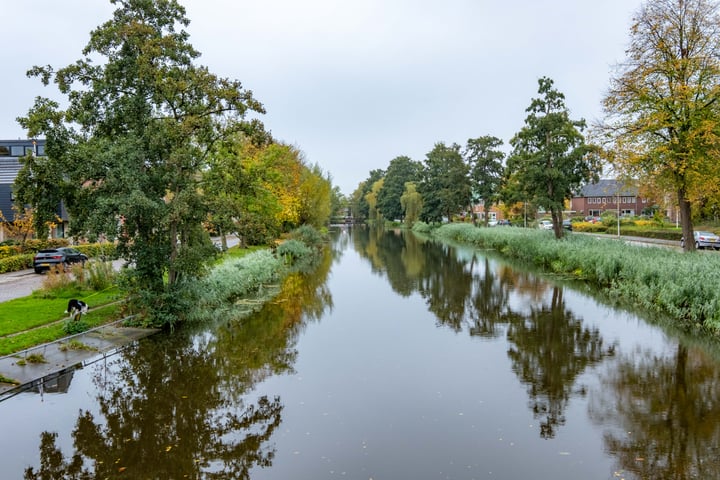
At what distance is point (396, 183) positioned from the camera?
3735 inches

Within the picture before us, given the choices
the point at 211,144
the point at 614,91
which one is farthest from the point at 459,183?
the point at 211,144

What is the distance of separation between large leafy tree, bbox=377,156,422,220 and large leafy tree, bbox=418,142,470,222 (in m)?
20.7

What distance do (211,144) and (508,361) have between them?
33.6ft

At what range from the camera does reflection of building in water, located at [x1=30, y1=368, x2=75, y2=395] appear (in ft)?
31.5

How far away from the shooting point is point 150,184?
13914mm

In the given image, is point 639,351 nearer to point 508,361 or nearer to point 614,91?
point 508,361

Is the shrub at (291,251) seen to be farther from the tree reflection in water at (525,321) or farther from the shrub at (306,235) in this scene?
the tree reflection in water at (525,321)

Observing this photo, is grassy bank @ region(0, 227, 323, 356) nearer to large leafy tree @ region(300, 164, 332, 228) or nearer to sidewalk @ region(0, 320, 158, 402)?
sidewalk @ region(0, 320, 158, 402)

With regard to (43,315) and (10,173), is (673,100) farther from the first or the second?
(10,173)

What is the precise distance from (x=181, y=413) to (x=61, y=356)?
4683 mm

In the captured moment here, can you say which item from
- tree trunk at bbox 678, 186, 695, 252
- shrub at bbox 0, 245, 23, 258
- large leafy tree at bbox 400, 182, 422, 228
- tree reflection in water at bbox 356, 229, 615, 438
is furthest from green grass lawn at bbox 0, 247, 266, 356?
large leafy tree at bbox 400, 182, 422, 228

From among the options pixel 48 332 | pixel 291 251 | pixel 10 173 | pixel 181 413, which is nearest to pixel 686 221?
pixel 291 251

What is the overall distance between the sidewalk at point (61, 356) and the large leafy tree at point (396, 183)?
8210 cm

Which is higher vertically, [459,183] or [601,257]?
[459,183]
